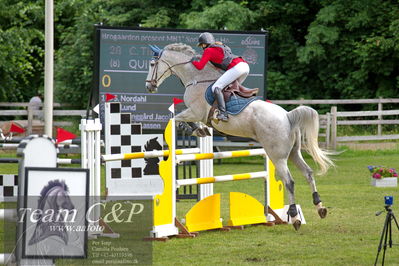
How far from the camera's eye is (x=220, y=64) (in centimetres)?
953

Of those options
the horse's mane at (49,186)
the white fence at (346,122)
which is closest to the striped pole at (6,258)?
the horse's mane at (49,186)

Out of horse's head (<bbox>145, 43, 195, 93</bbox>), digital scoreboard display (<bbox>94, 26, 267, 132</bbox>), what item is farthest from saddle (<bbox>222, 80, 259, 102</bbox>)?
digital scoreboard display (<bbox>94, 26, 267, 132</bbox>)

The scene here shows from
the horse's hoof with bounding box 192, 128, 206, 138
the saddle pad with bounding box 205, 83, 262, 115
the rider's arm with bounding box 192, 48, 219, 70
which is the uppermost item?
the rider's arm with bounding box 192, 48, 219, 70

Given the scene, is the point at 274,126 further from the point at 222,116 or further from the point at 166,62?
the point at 166,62

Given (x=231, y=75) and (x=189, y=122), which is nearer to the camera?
(x=231, y=75)

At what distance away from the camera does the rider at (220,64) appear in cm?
929

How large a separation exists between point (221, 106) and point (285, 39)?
1755cm

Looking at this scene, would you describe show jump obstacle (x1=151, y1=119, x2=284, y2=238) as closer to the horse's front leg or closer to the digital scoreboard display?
the horse's front leg

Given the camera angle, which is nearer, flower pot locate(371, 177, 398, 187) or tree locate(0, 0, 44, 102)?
flower pot locate(371, 177, 398, 187)

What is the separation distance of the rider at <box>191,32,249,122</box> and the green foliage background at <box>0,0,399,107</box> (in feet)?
47.0

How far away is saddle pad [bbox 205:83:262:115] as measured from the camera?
934 cm

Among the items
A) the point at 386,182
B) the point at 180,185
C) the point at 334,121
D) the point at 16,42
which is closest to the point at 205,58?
the point at 180,185

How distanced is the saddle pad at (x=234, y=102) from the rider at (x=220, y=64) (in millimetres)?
82

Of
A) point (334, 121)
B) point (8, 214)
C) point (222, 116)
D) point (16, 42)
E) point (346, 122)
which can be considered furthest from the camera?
point (16, 42)
